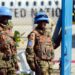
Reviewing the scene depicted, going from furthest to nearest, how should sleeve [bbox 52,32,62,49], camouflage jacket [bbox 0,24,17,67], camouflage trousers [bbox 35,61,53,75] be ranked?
sleeve [bbox 52,32,62,49] → camouflage trousers [bbox 35,61,53,75] → camouflage jacket [bbox 0,24,17,67]

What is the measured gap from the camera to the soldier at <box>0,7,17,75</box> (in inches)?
301

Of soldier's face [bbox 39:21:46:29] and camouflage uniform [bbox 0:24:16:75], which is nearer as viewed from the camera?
camouflage uniform [bbox 0:24:16:75]

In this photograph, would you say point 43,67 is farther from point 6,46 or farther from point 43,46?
point 6,46

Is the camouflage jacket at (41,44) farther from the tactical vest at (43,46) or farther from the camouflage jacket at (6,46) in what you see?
the camouflage jacket at (6,46)

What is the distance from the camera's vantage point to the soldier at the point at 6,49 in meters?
7.64

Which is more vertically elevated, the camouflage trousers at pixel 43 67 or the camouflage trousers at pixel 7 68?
the camouflage trousers at pixel 7 68

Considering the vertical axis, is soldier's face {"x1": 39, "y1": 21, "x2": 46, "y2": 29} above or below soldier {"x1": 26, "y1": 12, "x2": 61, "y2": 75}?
above

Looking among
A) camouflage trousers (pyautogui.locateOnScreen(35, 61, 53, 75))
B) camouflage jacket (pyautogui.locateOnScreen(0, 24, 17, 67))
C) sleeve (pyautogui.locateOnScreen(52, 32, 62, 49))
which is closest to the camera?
camouflage jacket (pyautogui.locateOnScreen(0, 24, 17, 67))

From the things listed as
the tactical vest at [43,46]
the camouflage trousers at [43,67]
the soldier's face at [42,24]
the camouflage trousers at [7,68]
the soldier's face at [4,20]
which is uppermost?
the soldier's face at [4,20]

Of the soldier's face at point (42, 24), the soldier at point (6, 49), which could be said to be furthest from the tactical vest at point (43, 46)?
the soldier at point (6, 49)

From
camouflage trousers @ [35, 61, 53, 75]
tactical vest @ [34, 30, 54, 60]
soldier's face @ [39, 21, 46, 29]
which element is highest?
soldier's face @ [39, 21, 46, 29]

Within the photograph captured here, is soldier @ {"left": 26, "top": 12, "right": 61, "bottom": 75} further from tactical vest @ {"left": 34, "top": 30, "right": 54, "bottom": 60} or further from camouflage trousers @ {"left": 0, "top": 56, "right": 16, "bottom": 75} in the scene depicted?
camouflage trousers @ {"left": 0, "top": 56, "right": 16, "bottom": 75}

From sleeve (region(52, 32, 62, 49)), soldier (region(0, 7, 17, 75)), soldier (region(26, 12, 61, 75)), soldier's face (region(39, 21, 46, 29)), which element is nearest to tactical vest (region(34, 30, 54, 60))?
soldier (region(26, 12, 61, 75))

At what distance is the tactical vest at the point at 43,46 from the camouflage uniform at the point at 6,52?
86 centimetres
